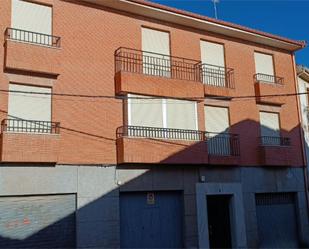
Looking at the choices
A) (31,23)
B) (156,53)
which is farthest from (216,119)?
(31,23)

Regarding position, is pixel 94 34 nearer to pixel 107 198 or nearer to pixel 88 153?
pixel 88 153

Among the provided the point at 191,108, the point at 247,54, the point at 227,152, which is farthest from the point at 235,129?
the point at 247,54

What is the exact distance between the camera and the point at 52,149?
1318 centimetres

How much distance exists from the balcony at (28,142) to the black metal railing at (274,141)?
9.03 metres

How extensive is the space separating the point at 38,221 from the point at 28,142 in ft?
7.74

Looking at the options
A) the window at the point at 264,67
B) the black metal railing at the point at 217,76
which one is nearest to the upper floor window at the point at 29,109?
the black metal railing at the point at 217,76

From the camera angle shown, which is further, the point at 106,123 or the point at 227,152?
the point at 227,152

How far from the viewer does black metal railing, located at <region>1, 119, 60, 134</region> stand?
12938mm

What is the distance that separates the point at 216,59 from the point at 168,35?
2.43m

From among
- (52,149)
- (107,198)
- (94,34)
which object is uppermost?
(94,34)

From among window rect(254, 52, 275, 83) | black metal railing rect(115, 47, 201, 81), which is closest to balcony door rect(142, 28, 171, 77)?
black metal railing rect(115, 47, 201, 81)

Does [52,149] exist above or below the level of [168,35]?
below

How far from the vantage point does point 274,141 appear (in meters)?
19.0

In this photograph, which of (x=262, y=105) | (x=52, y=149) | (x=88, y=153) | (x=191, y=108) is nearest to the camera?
(x=52, y=149)
